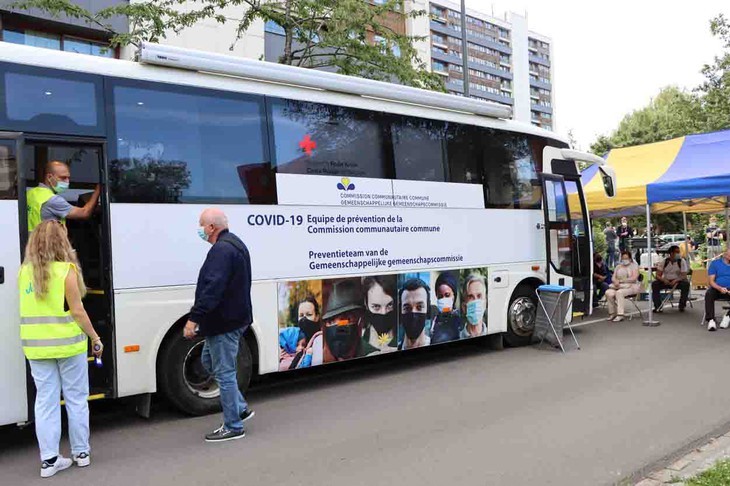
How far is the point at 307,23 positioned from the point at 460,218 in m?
6.95

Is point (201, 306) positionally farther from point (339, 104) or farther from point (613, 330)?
point (613, 330)

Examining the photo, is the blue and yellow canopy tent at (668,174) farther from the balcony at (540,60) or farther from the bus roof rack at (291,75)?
the balcony at (540,60)

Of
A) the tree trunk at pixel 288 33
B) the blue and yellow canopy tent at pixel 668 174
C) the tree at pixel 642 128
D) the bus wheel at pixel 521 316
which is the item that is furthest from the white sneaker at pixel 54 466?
the tree at pixel 642 128

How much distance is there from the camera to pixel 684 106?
24391 millimetres

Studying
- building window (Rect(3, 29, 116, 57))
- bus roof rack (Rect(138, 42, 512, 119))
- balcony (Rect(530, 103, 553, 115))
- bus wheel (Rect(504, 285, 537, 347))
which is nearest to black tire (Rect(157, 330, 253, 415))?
bus roof rack (Rect(138, 42, 512, 119))

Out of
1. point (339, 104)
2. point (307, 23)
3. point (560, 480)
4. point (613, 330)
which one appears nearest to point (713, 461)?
point (560, 480)

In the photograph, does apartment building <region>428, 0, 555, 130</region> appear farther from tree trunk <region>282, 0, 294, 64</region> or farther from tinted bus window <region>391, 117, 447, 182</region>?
tinted bus window <region>391, 117, 447, 182</region>

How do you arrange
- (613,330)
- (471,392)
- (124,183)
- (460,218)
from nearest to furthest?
(124,183) < (471,392) < (460,218) < (613,330)

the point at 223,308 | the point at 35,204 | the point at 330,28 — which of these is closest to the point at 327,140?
the point at 223,308

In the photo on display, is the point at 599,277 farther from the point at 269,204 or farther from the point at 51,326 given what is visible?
the point at 51,326

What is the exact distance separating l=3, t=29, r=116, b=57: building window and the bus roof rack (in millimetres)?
10756

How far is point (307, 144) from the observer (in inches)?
258

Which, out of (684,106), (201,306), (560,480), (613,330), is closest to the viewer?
(560,480)

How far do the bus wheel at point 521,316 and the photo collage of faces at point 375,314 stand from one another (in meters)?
0.70
